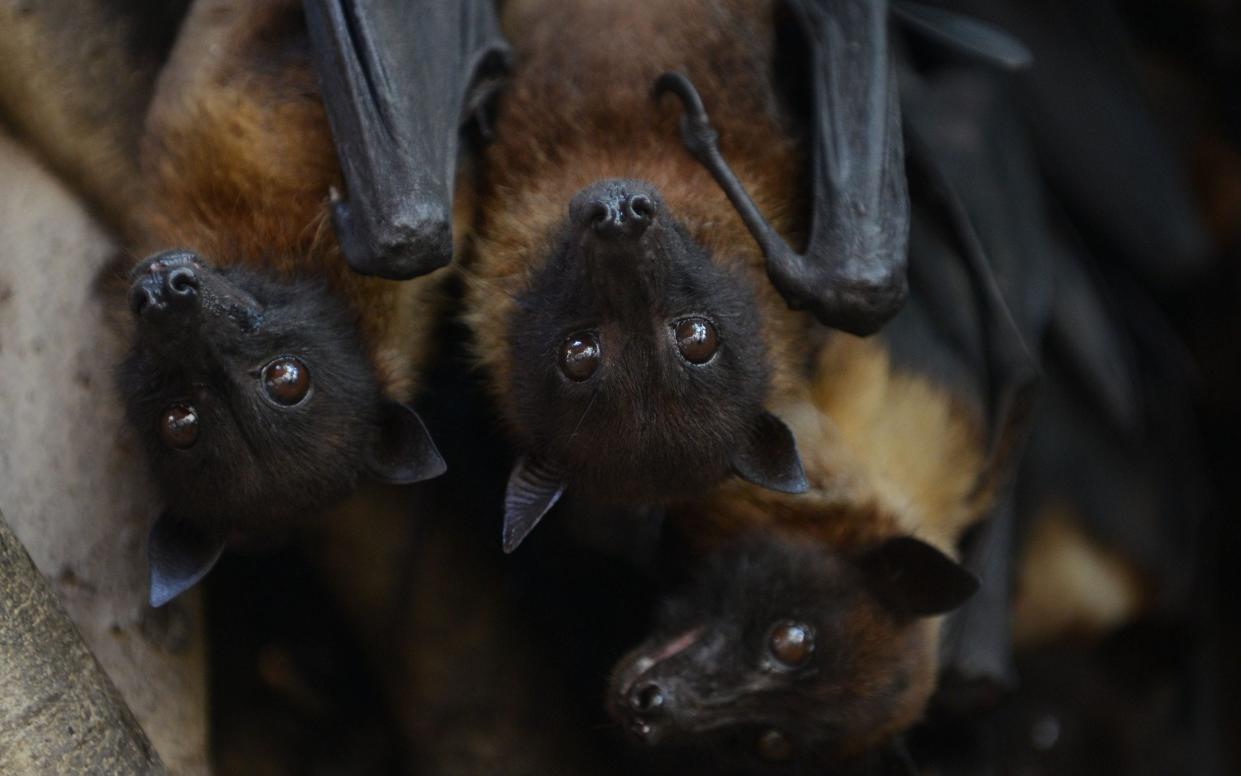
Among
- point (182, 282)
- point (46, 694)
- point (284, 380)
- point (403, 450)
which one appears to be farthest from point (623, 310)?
point (46, 694)

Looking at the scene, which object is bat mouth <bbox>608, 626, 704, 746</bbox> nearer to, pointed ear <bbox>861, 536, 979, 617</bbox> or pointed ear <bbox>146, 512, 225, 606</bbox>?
pointed ear <bbox>861, 536, 979, 617</bbox>

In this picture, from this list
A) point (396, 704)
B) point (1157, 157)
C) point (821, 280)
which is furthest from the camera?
point (1157, 157)

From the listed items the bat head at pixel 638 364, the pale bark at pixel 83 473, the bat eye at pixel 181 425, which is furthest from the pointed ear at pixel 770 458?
the pale bark at pixel 83 473

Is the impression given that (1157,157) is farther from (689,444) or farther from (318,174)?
(318,174)

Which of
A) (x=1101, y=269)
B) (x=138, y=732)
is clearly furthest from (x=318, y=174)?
(x=1101, y=269)

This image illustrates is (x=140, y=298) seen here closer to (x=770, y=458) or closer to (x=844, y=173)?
(x=770, y=458)

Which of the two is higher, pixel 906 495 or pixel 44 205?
pixel 44 205
